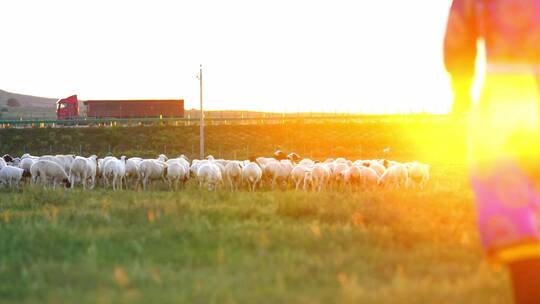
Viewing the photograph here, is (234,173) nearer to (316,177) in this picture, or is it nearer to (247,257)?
(316,177)

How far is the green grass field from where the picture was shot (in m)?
6.39

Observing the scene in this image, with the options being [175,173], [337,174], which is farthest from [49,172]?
[337,174]

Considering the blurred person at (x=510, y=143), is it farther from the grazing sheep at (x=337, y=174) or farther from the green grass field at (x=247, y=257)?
the grazing sheep at (x=337, y=174)

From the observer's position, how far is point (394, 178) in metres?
27.6

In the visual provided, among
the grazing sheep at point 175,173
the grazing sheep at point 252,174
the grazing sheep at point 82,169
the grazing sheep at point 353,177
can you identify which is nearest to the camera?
the grazing sheep at point 353,177

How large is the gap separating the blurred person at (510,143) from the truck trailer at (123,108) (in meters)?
82.3

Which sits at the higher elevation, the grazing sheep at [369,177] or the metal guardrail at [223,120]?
the metal guardrail at [223,120]

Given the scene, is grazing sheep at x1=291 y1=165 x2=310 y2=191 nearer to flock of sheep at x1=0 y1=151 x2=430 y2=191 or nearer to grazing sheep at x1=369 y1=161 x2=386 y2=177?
flock of sheep at x1=0 y1=151 x2=430 y2=191

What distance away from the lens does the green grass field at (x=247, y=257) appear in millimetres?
6387

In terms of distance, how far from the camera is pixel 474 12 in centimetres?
356

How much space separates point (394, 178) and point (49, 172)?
13.3 metres

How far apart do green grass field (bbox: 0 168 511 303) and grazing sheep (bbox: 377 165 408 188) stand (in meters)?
14.3

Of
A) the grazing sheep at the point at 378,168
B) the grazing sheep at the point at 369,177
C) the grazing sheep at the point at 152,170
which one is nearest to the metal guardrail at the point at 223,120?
the grazing sheep at the point at 378,168

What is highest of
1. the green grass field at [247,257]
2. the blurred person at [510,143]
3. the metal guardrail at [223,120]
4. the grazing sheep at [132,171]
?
the blurred person at [510,143]
